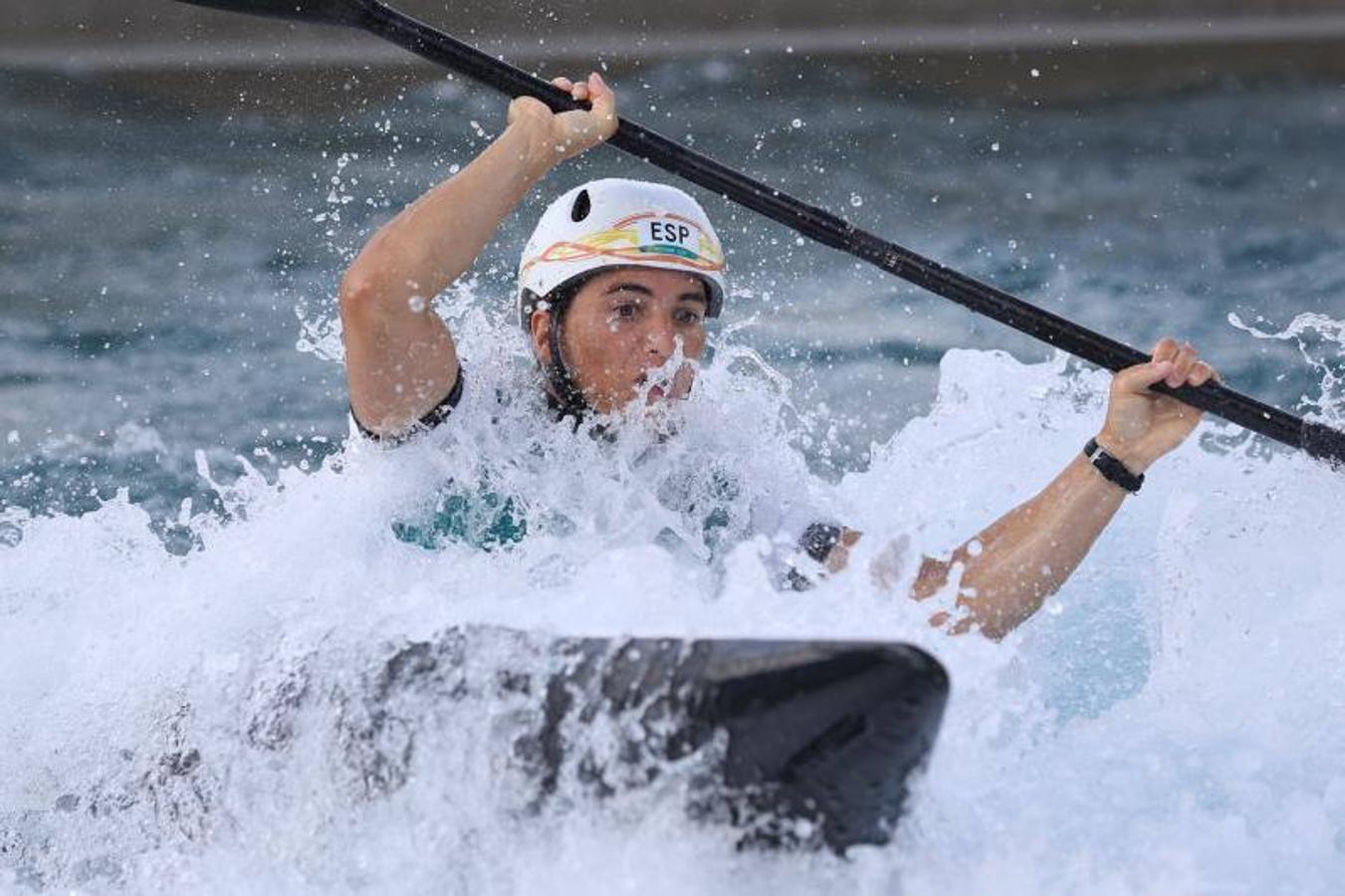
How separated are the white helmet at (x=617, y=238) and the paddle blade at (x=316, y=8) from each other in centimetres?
48

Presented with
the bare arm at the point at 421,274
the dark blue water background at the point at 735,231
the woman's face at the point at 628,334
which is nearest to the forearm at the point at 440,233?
the bare arm at the point at 421,274

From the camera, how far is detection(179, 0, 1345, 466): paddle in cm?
320

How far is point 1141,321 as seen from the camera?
27.2 feet

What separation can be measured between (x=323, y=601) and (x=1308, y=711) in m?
1.52

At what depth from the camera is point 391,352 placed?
2.90m

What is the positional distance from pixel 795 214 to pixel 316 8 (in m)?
0.89

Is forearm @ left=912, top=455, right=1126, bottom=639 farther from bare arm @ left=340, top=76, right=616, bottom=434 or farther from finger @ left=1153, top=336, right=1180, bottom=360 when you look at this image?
bare arm @ left=340, top=76, right=616, bottom=434

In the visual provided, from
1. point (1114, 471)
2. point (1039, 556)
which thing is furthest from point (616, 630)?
point (1114, 471)

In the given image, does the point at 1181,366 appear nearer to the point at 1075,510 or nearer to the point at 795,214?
the point at 1075,510

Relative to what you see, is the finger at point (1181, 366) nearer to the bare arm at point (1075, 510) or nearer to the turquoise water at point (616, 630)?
the bare arm at point (1075, 510)

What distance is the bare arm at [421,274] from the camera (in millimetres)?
2848

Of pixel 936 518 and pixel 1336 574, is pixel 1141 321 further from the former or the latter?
pixel 1336 574

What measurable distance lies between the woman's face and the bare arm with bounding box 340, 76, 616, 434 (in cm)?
31

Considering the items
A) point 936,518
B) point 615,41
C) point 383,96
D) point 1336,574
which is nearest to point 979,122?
point 615,41
